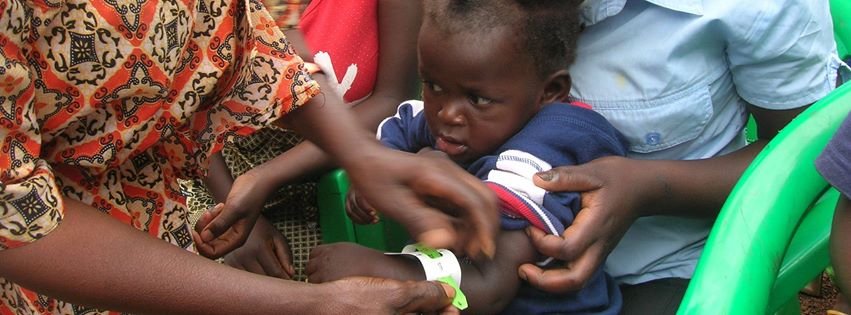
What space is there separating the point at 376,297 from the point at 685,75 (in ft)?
2.26

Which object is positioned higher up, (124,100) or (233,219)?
(124,100)

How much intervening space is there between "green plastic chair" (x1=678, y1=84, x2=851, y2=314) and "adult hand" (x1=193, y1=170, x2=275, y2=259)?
885mm

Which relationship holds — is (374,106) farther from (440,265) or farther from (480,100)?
(440,265)

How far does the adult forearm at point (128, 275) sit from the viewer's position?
3.16 ft

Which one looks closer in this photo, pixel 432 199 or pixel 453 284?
pixel 432 199

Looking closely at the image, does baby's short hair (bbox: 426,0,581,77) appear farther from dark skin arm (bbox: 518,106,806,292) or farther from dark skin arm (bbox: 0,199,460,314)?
dark skin arm (bbox: 0,199,460,314)

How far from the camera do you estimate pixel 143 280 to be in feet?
3.30

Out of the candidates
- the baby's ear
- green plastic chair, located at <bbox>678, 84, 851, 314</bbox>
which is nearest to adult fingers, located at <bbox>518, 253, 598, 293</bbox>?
green plastic chair, located at <bbox>678, 84, 851, 314</bbox>

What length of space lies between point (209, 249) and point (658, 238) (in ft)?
2.71

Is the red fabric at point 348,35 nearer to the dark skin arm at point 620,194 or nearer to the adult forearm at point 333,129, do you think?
the adult forearm at point 333,129

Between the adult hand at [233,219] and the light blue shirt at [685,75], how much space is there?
653 mm

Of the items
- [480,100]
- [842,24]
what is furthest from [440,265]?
[842,24]

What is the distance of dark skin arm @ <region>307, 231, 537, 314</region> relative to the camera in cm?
132

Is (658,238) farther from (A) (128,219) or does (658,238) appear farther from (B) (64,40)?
(B) (64,40)
